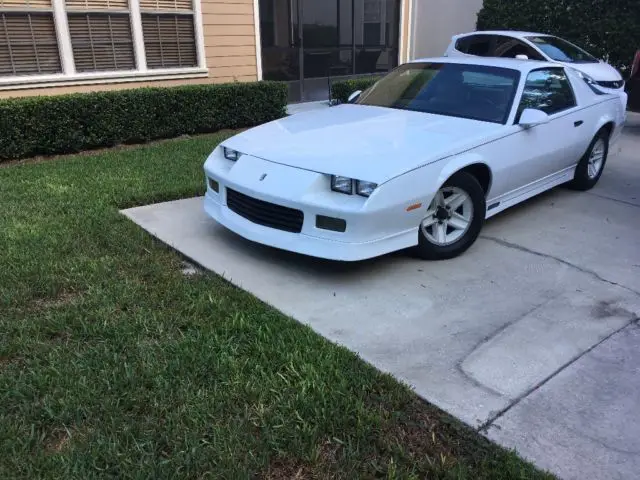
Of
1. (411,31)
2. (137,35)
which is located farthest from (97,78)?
(411,31)

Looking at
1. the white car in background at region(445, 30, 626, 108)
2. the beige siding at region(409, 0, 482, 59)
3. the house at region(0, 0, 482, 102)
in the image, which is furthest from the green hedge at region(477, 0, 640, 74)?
the beige siding at region(409, 0, 482, 59)

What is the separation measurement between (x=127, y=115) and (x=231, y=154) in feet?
13.9

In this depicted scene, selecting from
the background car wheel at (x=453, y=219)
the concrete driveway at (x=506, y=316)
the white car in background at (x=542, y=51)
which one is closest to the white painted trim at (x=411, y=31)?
the white car in background at (x=542, y=51)

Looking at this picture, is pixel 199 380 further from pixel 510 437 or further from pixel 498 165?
pixel 498 165

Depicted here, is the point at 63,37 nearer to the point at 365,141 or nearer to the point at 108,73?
the point at 108,73

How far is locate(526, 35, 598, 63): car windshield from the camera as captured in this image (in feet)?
30.1

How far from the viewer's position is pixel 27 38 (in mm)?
7852

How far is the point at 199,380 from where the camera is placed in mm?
2715

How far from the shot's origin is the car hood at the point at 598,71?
8.82m

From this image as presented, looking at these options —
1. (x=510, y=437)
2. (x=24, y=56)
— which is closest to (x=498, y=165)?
(x=510, y=437)

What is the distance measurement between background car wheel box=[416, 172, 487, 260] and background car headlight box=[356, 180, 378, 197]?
59 centimetres

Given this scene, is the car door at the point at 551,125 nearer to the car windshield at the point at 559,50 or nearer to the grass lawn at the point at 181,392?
the grass lawn at the point at 181,392

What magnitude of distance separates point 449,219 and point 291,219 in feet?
4.06

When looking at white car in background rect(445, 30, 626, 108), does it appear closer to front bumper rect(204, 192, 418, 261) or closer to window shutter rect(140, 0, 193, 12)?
window shutter rect(140, 0, 193, 12)
